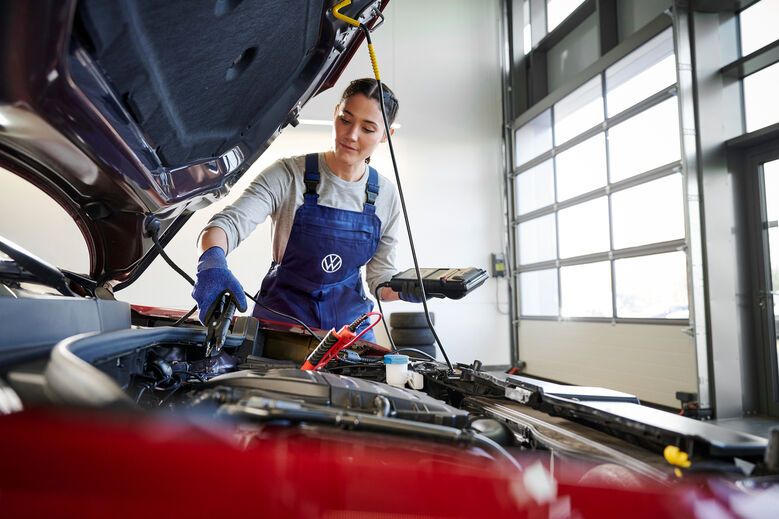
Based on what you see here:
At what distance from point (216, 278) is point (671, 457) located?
1.06 meters

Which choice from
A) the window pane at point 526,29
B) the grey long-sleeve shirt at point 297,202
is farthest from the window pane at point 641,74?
the grey long-sleeve shirt at point 297,202

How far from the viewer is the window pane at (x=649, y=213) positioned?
14.4 ft

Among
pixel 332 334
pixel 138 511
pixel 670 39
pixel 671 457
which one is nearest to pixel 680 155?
pixel 670 39

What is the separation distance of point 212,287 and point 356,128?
0.84 meters

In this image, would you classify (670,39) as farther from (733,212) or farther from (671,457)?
(671,457)

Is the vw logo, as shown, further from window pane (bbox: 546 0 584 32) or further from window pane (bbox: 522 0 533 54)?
window pane (bbox: 522 0 533 54)

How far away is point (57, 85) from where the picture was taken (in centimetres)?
60

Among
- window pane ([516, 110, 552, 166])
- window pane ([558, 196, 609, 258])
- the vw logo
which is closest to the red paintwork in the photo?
the vw logo

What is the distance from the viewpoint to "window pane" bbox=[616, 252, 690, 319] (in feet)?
14.4

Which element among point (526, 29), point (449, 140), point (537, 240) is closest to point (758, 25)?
point (537, 240)

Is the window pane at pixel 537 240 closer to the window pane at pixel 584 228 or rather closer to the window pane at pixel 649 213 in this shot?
the window pane at pixel 584 228

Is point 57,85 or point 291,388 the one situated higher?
point 57,85

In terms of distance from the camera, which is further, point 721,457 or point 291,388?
point 291,388

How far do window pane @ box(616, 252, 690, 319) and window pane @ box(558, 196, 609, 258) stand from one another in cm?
37
